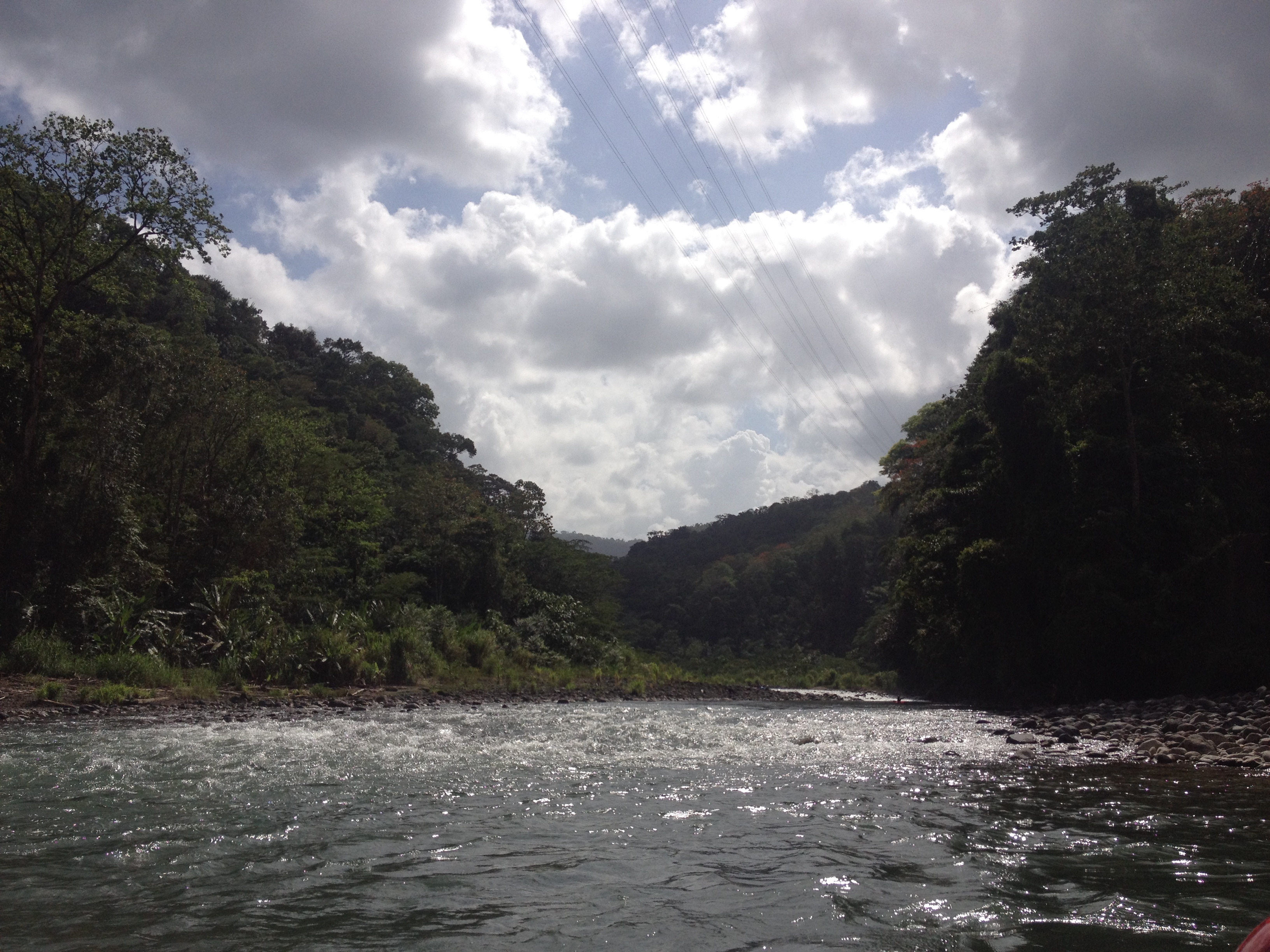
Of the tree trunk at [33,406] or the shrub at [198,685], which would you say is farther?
the tree trunk at [33,406]

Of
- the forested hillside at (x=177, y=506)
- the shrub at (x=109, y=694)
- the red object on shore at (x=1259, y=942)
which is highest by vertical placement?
the forested hillside at (x=177, y=506)

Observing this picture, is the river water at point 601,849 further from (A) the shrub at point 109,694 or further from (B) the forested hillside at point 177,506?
(B) the forested hillside at point 177,506

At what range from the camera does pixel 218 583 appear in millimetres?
22938

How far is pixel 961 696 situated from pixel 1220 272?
48.6 feet

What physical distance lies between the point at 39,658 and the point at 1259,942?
20.0 metres

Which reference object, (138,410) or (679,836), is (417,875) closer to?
(679,836)

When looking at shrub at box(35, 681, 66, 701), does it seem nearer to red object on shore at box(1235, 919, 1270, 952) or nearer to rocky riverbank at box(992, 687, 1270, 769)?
rocky riverbank at box(992, 687, 1270, 769)

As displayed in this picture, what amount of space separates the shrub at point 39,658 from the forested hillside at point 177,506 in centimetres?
56

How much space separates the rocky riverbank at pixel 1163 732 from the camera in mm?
11359

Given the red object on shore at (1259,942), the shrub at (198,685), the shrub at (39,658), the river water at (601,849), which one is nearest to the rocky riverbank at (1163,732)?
the river water at (601,849)

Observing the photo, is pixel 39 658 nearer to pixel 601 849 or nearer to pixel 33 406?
pixel 33 406

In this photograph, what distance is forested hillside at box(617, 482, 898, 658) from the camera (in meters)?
66.4

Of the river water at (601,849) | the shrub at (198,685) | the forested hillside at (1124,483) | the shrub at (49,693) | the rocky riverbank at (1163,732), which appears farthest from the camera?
the forested hillside at (1124,483)

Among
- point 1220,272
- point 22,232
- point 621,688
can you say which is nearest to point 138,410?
point 22,232
